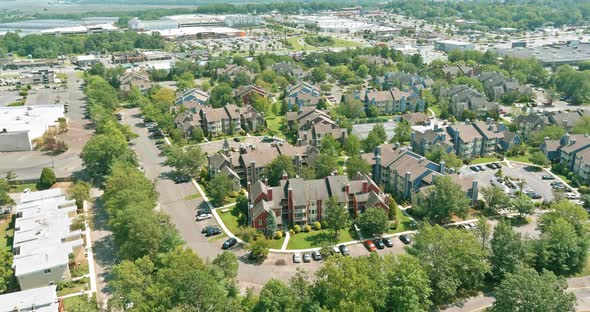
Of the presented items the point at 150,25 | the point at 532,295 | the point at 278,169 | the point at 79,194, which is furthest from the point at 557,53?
the point at 150,25

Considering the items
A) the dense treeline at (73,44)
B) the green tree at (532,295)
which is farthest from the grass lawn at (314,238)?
the dense treeline at (73,44)

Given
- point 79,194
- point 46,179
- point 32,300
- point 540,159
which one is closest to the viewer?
point 32,300

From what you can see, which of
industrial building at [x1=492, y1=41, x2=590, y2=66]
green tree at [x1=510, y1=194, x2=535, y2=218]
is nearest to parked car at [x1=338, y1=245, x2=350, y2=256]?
green tree at [x1=510, y1=194, x2=535, y2=218]

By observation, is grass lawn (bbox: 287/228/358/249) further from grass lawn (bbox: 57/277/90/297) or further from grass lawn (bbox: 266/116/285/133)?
grass lawn (bbox: 266/116/285/133)

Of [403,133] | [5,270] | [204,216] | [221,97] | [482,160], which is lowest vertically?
[204,216]

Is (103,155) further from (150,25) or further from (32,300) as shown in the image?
(150,25)
